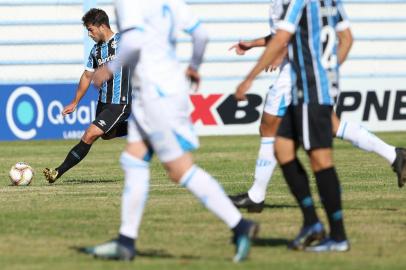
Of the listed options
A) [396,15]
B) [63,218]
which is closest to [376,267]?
[63,218]

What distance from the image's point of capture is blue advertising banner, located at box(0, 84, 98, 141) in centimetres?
2372

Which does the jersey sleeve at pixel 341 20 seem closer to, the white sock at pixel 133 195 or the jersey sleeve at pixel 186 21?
the jersey sleeve at pixel 186 21

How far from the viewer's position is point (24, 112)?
23.8 metres

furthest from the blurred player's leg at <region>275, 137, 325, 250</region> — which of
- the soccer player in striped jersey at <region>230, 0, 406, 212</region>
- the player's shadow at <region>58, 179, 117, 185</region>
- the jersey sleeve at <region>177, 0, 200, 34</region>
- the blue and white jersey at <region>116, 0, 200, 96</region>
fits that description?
the player's shadow at <region>58, 179, 117, 185</region>

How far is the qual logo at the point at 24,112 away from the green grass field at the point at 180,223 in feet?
21.5

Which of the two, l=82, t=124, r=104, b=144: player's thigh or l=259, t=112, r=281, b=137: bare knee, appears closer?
l=259, t=112, r=281, b=137: bare knee

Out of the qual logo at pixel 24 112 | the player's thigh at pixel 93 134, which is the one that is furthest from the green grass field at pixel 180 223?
the qual logo at pixel 24 112

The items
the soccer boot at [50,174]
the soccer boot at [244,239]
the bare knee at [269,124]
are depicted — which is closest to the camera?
the soccer boot at [244,239]

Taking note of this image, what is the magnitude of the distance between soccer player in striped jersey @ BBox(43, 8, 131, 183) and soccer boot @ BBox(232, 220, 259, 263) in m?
6.87

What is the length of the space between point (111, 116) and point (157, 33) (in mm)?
6921

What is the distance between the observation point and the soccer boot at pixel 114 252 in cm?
788

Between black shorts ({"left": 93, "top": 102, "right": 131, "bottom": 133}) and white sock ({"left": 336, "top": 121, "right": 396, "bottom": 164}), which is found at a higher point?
white sock ({"left": 336, "top": 121, "right": 396, "bottom": 164})

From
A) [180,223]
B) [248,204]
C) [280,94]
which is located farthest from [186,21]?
Answer: [248,204]

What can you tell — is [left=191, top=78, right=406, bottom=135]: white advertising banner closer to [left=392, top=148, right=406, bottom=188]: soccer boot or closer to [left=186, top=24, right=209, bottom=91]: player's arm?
[left=392, top=148, right=406, bottom=188]: soccer boot
